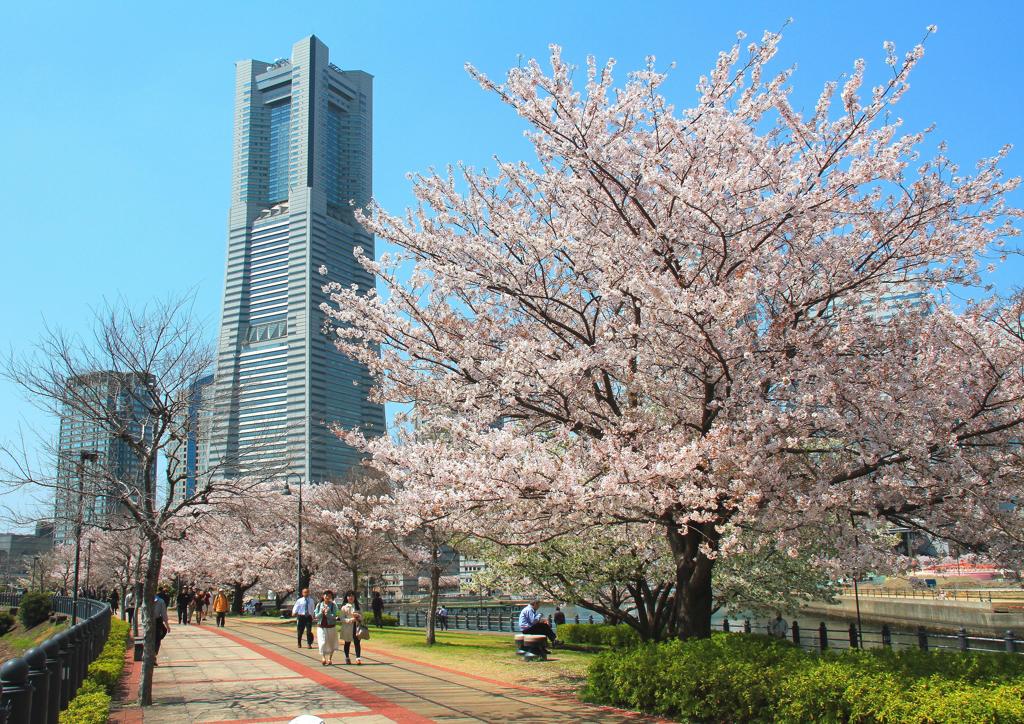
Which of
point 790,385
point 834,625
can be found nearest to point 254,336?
point 834,625

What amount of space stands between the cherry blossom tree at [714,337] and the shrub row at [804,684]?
137 centimetres

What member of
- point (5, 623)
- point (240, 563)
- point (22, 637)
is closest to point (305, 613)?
point (240, 563)

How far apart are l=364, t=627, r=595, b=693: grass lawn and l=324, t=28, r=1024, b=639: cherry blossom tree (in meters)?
4.09

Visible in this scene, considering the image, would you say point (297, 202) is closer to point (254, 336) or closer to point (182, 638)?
point (254, 336)

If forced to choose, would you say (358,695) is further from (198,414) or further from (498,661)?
(498,661)

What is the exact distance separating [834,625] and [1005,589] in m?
14.8

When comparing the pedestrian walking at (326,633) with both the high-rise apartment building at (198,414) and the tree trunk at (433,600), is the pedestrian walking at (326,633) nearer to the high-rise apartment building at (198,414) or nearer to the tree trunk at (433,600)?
the high-rise apartment building at (198,414)

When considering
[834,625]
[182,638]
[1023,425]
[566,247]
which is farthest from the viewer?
[834,625]

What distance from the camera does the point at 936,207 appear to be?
33.6ft

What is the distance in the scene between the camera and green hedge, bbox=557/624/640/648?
24031 millimetres

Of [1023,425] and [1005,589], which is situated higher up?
[1023,425]

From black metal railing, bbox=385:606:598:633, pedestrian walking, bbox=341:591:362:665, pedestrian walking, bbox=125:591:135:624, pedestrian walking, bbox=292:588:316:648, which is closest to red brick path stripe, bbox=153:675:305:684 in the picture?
pedestrian walking, bbox=341:591:362:665

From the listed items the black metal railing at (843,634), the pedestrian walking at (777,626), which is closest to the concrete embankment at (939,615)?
the black metal railing at (843,634)

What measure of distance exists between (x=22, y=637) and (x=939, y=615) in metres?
51.8
